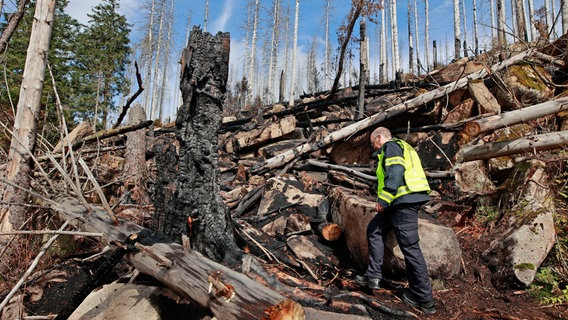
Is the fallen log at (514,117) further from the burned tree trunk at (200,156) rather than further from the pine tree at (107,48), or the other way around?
the pine tree at (107,48)

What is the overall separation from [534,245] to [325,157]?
17.1 feet

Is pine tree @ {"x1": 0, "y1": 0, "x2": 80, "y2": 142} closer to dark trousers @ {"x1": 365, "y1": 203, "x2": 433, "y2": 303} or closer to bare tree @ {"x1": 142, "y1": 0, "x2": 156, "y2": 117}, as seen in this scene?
bare tree @ {"x1": 142, "y1": 0, "x2": 156, "y2": 117}

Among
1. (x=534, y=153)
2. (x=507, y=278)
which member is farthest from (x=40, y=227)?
Answer: (x=534, y=153)

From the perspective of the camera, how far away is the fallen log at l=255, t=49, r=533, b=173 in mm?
7027

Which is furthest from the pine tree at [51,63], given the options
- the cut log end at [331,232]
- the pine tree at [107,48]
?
the cut log end at [331,232]

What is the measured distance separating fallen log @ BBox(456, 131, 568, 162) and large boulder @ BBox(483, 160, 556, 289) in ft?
1.03

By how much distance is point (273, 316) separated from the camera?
196 centimetres

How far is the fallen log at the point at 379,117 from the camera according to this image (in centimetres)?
703

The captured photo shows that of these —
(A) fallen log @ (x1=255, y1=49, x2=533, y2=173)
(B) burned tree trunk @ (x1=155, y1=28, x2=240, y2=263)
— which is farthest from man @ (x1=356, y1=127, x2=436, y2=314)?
(A) fallen log @ (x1=255, y1=49, x2=533, y2=173)

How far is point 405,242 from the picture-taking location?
3.23 meters

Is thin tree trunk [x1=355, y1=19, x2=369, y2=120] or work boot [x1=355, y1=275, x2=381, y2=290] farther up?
thin tree trunk [x1=355, y1=19, x2=369, y2=120]

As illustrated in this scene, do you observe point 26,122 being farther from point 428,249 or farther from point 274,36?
point 274,36

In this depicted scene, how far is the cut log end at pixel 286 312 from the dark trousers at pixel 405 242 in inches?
69.5

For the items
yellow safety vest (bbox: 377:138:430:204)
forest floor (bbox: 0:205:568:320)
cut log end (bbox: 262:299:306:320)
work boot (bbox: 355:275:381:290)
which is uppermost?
yellow safety vest (bbox: 377:138:430:204)
